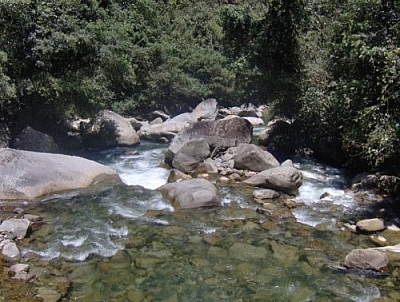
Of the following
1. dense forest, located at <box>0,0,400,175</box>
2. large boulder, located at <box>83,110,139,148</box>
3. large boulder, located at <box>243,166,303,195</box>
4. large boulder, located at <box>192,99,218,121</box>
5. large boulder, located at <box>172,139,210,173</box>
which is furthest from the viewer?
large boulder, located at <box>192,99,218,121</box>

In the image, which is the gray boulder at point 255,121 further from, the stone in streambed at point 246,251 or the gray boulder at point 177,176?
the stone in streambed at point 246,251

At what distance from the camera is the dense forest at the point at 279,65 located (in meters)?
10.1

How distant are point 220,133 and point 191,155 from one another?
238cm

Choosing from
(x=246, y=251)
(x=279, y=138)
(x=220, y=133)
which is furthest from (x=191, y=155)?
(x=246, y=251)

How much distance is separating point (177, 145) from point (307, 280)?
8980 mm

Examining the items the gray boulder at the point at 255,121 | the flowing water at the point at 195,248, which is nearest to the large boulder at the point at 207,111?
the gray boulder at the point at 255,121

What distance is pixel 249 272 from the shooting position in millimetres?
7852

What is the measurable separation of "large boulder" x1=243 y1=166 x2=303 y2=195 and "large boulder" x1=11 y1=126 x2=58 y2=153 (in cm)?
781

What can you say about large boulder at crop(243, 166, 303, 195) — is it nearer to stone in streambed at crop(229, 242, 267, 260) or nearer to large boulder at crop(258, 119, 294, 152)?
stone in streambed at crop(229, 242, 267, 260)

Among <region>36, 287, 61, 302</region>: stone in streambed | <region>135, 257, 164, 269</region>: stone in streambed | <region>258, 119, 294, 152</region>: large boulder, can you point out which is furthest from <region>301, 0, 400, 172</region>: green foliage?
<region>36, 287, 61, 302</region>: stone in streambed

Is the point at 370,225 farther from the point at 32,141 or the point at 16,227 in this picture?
the point at 32,141

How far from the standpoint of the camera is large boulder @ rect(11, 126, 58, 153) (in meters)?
15.6

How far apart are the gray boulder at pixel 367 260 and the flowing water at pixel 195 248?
29 centimetres

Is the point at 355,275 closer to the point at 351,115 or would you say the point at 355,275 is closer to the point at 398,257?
the point at 398,257
